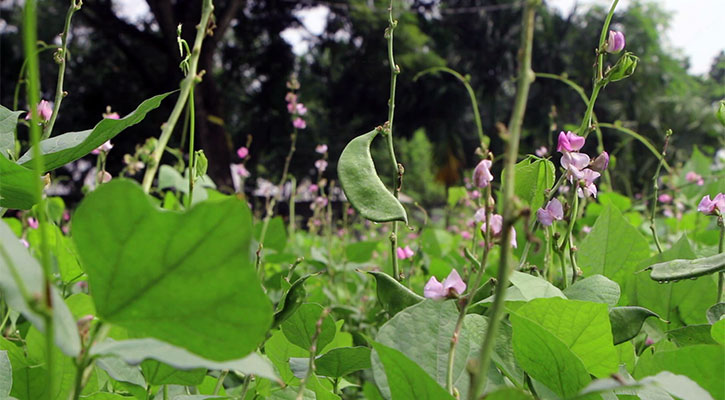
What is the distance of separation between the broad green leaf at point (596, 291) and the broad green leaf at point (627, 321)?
0.02 meters

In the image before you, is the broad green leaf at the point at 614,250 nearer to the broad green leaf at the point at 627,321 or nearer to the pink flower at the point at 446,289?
the broad green leaf at the point at 627,321

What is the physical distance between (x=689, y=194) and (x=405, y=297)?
1.02 metres

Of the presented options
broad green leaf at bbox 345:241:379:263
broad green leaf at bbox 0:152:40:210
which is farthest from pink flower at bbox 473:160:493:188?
broad green leaf at bbox 345:241:379:263

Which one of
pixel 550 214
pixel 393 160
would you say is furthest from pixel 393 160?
pixel 550 214

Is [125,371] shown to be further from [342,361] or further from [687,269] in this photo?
[687,269]

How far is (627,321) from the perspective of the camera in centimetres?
33

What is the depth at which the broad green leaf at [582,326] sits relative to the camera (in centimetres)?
28

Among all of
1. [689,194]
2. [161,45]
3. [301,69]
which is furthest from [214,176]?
[689,194]

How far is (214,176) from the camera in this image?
692 centimetres

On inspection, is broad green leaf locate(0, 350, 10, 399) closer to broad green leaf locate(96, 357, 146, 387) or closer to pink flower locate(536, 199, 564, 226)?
broad green leaf locate(96, 357, 146, 387)

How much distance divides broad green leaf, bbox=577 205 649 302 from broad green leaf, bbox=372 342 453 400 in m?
0.28

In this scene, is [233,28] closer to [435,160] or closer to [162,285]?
[435,160]

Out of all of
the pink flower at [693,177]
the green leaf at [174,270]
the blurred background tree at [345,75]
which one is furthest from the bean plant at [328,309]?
the blurred background tree at [345,75]

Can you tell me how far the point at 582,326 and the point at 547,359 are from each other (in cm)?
3
